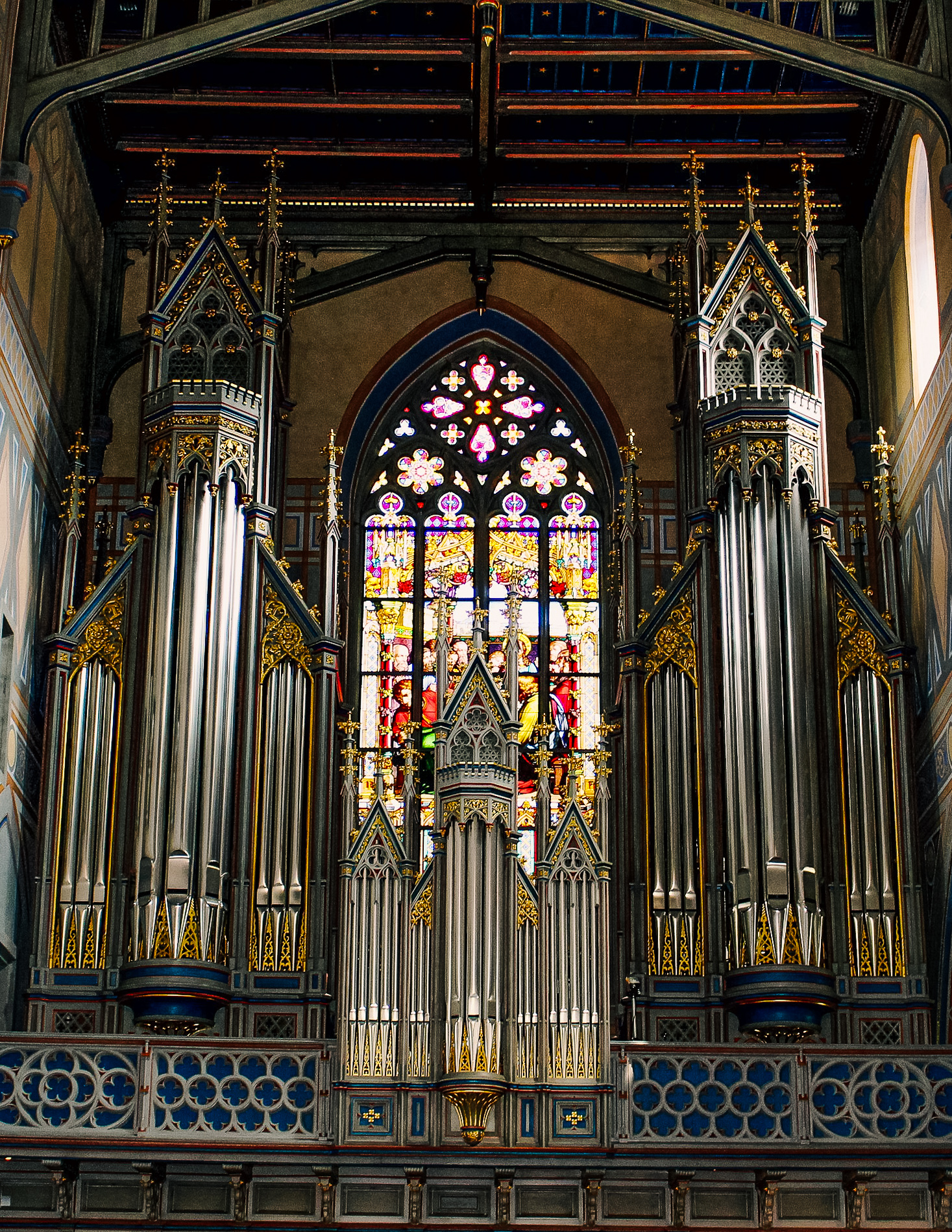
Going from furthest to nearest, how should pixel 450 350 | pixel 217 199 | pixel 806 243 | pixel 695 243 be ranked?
pixel 450 350
pixel 695 243
pixel 217 199
pixel 806 243

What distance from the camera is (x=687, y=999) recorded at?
20906 millimetres

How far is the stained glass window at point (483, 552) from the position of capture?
80.2ft

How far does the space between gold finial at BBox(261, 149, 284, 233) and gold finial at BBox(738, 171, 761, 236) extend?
5.22 meters

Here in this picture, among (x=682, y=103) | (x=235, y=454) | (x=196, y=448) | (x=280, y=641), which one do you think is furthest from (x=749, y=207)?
(x=280, y=641)

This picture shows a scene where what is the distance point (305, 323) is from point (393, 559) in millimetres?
3096

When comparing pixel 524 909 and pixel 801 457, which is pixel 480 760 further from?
pixel 801 457

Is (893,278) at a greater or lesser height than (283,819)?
greater

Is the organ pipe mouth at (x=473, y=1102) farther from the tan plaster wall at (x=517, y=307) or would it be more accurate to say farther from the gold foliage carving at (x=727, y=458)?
the tan plaster wall at (x=517, y=307)

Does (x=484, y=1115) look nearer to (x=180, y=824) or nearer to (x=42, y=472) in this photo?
(x=180, y=824)

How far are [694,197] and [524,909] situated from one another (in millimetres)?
9165

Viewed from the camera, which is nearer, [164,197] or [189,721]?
[189,721]

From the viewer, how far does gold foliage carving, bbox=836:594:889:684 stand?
21844 millimetres

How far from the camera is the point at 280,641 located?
22406mm

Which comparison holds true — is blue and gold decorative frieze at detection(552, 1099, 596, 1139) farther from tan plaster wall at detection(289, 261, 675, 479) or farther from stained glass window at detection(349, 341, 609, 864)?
tan plaster wall at detection(289, 261, 675, 479)
